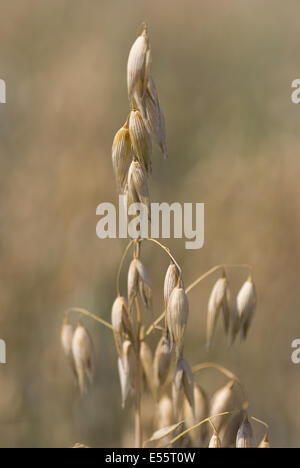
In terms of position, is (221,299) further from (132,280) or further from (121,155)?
(121,155)

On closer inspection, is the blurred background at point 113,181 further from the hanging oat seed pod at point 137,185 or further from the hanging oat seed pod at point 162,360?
the hanging oat seed pod at point 137,185

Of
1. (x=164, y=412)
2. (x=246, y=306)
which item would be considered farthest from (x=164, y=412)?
(x=246, y=306)

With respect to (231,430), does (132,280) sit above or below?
above

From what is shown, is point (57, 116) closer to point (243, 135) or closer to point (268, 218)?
point (243, 135)
